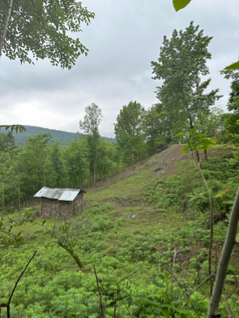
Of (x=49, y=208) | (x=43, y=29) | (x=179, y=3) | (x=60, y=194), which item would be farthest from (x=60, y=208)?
(x=179, y=3)

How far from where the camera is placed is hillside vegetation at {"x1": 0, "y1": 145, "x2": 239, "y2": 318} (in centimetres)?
217

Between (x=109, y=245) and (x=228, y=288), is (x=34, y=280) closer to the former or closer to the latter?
(x=109, y=245)

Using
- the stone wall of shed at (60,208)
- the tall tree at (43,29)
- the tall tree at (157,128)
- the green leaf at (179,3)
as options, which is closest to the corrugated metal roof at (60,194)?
the stone wall of shed at (60,208)

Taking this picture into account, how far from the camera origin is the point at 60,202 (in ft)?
49.6

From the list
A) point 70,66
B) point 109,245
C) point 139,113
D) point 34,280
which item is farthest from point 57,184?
point 70,66

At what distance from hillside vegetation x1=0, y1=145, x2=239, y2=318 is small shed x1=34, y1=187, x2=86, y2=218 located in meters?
1.43

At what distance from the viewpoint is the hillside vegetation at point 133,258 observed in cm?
217

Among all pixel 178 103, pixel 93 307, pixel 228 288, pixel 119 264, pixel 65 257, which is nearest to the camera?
pixel 93 307

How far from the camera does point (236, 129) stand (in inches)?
233

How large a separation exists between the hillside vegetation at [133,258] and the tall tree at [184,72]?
13.8 feet

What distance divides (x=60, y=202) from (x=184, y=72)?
14.8 metres

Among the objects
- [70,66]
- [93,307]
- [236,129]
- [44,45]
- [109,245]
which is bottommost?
[109,245]

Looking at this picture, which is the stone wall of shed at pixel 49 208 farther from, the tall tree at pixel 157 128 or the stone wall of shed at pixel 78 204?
the tall tree at pixel 157 128

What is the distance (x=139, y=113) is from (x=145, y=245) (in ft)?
66.8
